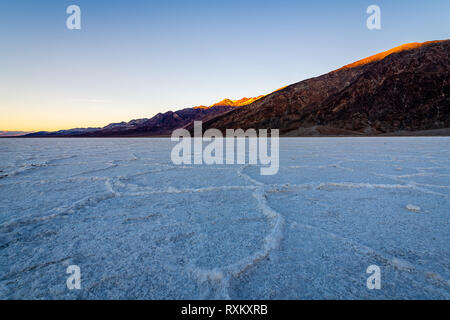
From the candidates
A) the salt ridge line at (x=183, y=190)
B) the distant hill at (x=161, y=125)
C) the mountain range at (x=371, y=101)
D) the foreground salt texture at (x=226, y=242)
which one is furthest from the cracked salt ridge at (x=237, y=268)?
the distant hill at (x=161, y=125)

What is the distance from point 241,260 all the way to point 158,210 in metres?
0.92

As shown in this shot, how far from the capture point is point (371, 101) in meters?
31.0

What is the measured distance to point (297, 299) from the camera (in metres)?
0.81

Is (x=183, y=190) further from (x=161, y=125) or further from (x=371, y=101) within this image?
(x=161, y=125)

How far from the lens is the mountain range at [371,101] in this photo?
27.2 m

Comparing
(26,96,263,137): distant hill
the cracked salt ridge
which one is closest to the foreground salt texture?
the cracked salt ridge

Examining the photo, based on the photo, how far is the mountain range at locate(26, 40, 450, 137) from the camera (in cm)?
2723

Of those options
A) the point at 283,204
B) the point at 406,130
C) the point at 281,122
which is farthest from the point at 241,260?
the point at 281,122

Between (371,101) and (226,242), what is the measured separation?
3700cm

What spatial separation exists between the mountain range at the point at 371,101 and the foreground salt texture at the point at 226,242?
30.1 metres

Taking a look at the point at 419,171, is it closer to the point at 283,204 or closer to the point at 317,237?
the point at 283,204

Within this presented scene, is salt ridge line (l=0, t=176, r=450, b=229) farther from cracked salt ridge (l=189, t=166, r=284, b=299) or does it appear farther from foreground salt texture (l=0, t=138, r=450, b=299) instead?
cracked salt ridge (l=189, t=166, r=284, b=299)

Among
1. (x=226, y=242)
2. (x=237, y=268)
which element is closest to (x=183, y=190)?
(x=226, y=242)
